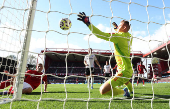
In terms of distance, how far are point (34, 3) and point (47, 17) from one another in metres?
0.53

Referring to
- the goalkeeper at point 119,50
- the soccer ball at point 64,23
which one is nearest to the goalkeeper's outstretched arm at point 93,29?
the goalkeeper at point 119,50

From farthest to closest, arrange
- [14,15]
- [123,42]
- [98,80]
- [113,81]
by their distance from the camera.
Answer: [98,80]
[14,15]
[123,42]
[113,81]

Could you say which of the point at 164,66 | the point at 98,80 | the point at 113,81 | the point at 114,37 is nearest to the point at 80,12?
the point at 114,37

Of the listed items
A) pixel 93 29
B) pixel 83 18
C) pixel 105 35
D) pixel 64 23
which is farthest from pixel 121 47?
pixel 64 23

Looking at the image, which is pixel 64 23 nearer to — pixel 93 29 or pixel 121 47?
pixel 93 29

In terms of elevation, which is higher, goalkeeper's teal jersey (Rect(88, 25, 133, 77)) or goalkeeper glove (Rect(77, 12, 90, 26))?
goalkeeper glove (Rect(77, 12, 90, 26))

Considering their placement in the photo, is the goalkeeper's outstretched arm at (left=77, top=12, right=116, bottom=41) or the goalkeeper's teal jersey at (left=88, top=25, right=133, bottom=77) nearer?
the goalkeeper's outstretched arm at (left=77, top=12, right=116, bottom=41)

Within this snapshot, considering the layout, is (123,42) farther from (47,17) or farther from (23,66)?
(23,66)

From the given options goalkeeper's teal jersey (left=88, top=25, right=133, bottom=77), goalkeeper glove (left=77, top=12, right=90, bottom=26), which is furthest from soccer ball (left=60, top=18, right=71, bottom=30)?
goalkeeper's teal jersey (left=88, top=25, right=133, bottom=77)

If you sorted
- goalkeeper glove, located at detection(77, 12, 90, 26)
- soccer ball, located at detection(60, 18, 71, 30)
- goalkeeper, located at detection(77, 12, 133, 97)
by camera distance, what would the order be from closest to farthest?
goalkeeper glove, located at detection(77, 12, 90, 26) → goalkeeper, located at detection(77, 12, 133, 97) → soccer ball, located at detection(60, 18, 71, 30)

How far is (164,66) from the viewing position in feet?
69.4

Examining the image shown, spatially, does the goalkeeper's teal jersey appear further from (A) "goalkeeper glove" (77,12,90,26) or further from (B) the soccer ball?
(B) the soccer ball

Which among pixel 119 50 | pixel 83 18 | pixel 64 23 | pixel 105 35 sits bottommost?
pixel 119 50

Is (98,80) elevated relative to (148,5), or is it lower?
lower
